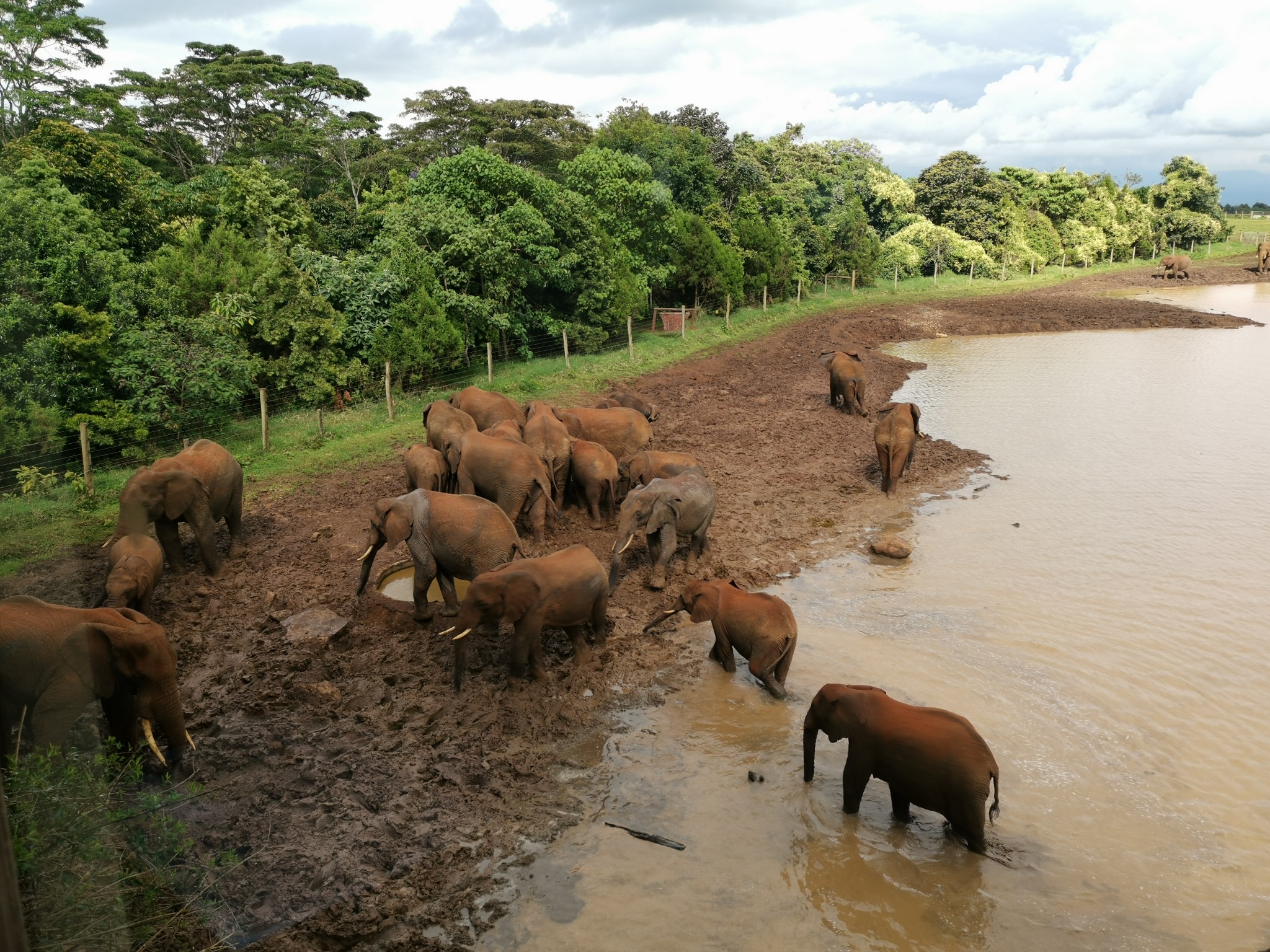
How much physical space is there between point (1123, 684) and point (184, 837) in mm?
8503

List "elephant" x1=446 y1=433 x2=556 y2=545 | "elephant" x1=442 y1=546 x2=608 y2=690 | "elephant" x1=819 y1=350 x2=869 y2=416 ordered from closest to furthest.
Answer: "elephant" x1=442 y1=546 x2=608 y2=690, "elephant" x1=446 y1=433 x2=556 y2=545, "elephant" x1=819 y1=350 x2=869 y2=416

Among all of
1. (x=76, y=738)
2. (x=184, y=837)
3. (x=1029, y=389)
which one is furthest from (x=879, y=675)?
(x=1029, y=389)

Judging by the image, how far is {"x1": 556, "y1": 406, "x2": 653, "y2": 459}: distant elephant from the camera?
1407 cm

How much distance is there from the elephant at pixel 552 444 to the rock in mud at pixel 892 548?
4.63 m

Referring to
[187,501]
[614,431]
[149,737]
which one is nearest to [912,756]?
[149,737]

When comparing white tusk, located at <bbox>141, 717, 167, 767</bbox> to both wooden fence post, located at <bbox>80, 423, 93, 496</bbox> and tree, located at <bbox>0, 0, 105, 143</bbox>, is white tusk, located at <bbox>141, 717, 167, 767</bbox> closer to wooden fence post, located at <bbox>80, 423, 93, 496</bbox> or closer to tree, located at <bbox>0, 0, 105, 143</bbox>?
wooden fence post, located at <bbox>80, 423, 93, 496</bbox>

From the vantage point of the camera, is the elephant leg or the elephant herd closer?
the elephant herd

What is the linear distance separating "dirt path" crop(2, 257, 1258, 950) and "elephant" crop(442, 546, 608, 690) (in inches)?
15.4

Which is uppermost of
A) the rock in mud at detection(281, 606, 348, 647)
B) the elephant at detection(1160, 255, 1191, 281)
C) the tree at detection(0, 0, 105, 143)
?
the tree at detection(0, 0, 105, 143)

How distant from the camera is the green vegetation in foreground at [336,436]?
1166cm

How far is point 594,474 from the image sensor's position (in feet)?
40.0

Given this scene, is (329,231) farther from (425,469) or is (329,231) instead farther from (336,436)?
(425,469)

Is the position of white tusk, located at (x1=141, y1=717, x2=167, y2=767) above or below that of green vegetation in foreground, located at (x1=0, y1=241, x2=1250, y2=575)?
below

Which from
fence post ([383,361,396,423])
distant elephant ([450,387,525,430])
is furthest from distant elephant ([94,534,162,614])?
fence post ([383,361,396,423])
